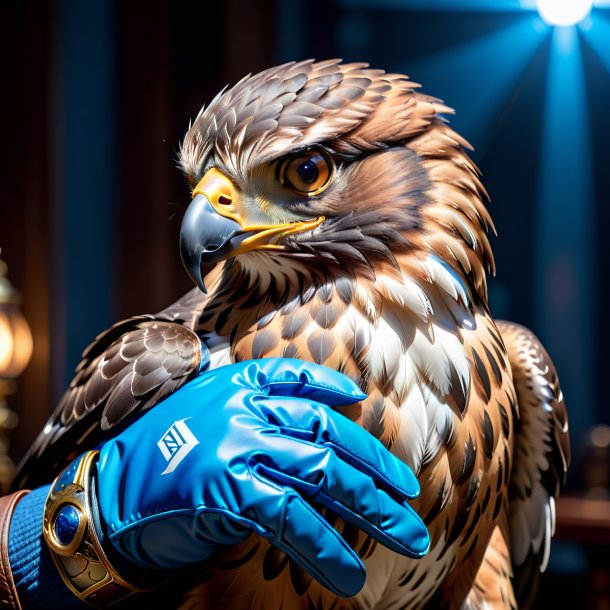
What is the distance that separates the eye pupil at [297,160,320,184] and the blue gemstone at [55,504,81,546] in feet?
1.38

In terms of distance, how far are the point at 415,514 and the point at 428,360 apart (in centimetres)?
17

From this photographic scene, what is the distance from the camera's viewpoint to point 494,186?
2146 mm

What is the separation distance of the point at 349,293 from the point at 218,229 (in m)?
0.16

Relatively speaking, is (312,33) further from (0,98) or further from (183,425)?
(183,425)

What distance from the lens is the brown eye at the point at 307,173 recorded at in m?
0.83

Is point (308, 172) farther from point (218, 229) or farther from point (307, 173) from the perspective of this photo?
point (218, 229)

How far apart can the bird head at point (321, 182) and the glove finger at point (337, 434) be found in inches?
6.3

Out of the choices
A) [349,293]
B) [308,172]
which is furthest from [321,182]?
[349,293]

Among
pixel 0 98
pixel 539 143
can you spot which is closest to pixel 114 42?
pixel 0 98

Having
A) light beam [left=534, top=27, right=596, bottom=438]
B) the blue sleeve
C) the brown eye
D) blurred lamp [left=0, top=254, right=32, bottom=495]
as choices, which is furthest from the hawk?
light beam [left=534, top=27, right=596, bottom=438]

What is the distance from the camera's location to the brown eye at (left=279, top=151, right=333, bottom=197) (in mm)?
833

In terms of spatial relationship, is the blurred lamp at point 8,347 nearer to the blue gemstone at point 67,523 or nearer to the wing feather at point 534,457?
the blue gemstone at point 67,523

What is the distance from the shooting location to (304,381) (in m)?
0.78

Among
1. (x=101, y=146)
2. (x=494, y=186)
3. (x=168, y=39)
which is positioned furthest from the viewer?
(x=101, y=146)
